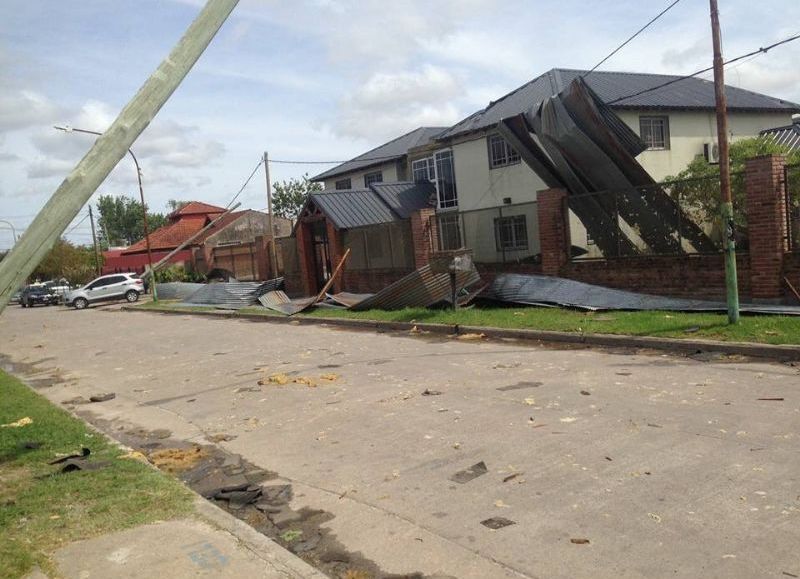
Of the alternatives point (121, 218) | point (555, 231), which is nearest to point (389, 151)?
point (555, 231)

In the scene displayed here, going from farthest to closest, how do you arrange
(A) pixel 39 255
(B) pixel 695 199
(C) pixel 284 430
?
(B) pixel 695 199, (C) pixel 284 430, (A) pixel 39 255

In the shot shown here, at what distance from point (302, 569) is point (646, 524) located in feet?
7.22

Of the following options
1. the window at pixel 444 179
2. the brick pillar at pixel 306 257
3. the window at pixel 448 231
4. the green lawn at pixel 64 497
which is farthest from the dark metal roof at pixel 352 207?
→ the green lawn at pixel 64 497

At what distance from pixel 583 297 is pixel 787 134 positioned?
17.2m

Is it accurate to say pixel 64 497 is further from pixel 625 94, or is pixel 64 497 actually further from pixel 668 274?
pixel 625 94

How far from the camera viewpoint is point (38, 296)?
5006 cm

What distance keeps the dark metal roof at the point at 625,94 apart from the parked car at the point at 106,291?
73.3 feet

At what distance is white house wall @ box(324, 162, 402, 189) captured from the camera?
37906 mm

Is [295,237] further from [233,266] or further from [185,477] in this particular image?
[185,477]

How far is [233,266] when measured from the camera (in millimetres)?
41250

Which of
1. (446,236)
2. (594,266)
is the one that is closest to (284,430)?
(594,266)

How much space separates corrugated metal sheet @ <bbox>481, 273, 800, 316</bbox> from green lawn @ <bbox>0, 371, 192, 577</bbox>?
10.4 meters

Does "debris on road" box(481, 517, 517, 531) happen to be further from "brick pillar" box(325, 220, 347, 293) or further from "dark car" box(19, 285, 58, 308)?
"dark car" box(19, 285, 58, 308)

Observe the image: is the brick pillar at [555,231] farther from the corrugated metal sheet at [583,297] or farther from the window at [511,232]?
the window at [511,232]
